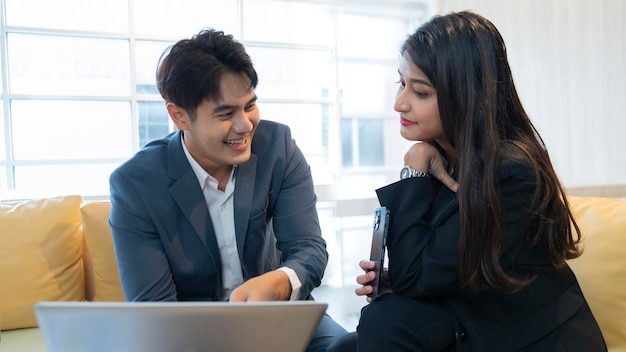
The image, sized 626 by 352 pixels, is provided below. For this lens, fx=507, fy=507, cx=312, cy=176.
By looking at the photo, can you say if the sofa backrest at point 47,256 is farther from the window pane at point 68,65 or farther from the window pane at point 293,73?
the window pane at point 293,73

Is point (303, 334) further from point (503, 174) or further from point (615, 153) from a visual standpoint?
point (615, 153)

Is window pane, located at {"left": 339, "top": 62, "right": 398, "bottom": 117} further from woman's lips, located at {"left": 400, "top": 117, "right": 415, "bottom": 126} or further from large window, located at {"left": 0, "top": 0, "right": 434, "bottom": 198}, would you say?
woman's lips, located at {"left": 400, "top": 117, "right": 415, "bottom": 126}

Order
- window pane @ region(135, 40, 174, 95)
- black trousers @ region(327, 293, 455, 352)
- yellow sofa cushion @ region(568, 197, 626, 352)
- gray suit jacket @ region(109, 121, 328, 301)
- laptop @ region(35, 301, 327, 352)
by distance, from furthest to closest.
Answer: window pane @ region(135, 40, 174, 95) < yellow sofa cushion @ region(568, 197, 626, 352) < gray suit jacket @ region(109, 121, 328, 301) < black trousers @ region(327, 293, 455, 352) < laptop @ region(35, 301, 327, 352)

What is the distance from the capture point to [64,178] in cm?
246

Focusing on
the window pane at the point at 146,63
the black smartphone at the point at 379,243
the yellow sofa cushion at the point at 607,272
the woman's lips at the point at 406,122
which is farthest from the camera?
the window pane at the point at 146,63

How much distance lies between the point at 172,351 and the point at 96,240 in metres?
1.12

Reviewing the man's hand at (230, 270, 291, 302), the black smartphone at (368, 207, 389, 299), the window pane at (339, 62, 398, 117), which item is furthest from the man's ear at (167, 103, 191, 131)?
the window pane at (339, 62, 398, 117)

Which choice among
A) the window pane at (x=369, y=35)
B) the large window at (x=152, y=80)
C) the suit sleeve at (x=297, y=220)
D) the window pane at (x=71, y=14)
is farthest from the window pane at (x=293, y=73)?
the suit sleeve at (x=297, y=220)

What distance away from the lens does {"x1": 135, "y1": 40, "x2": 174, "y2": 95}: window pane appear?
253cm

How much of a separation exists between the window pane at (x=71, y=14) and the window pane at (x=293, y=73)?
2.19 feet

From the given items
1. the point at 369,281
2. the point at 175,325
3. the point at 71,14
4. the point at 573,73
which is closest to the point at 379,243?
the point at 369,281

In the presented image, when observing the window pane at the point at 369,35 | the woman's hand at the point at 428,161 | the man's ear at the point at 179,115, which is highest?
the window pane at the point at 369,35

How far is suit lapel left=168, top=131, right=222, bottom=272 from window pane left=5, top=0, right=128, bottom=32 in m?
1.41

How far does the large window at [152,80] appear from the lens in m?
2.38
